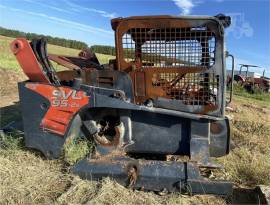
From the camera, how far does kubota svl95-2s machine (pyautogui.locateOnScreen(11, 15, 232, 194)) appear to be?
3807 millimetres

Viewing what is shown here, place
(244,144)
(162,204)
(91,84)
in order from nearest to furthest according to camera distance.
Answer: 1. (162,204)
2. (91,84)
3. (244,144)

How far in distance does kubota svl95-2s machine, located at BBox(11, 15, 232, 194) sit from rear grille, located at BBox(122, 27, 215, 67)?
1 centimetres

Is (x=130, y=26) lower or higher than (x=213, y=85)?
higher

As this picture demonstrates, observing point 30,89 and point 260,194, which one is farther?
point 30,89

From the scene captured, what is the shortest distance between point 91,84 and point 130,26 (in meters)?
0.75

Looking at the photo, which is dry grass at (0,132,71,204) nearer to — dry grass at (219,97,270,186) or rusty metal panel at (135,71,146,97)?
rusty metal panel at (135,71,146,97)

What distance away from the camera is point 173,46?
153 inches

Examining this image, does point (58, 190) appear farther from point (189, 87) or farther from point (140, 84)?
point (189, 87)

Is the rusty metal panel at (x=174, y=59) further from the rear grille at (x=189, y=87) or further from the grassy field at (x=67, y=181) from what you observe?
the grassy field at (x=67, y=181)

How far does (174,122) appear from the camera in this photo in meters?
4.00

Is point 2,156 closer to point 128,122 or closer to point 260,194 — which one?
point 128,122

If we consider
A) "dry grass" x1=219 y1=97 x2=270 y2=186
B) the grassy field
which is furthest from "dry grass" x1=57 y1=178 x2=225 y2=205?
"dry grass" x1=219 y1=97 x2=270 y2=186

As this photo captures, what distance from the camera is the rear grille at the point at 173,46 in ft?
12.7

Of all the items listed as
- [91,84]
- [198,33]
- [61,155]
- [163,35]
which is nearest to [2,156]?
[61,155]
